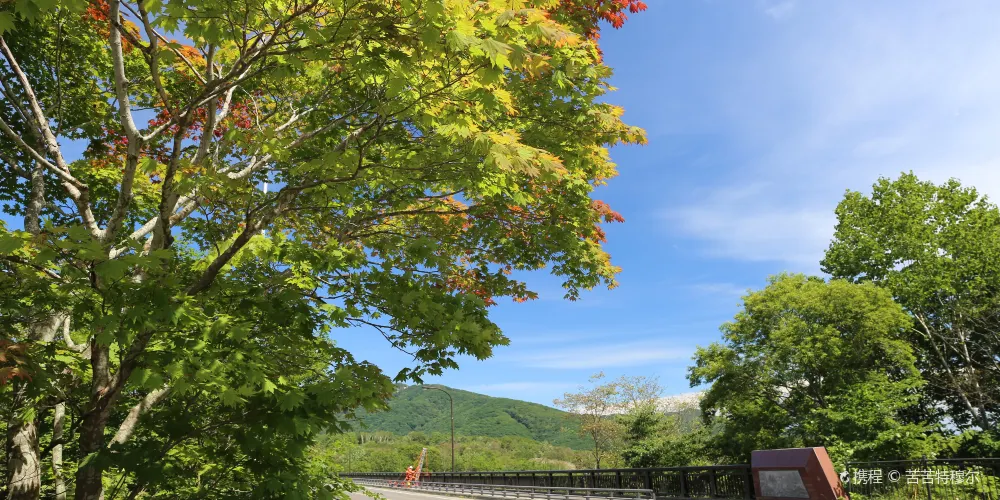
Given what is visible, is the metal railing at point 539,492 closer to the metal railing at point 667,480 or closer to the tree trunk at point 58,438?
the metal railing at point 667,480

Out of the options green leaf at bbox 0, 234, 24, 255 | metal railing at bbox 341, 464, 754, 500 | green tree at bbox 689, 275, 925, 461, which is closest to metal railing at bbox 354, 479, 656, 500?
metal railing at bbox 341, 464, 754, 500

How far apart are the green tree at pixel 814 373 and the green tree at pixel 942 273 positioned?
2914 mm

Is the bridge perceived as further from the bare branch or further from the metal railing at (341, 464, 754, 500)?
the bare branch

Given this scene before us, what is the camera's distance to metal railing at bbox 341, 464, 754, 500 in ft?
59.5

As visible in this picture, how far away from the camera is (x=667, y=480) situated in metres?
21.7

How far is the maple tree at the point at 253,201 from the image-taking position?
4.48 metres

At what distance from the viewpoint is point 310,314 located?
6.12 metres

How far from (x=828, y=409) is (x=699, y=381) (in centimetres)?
707

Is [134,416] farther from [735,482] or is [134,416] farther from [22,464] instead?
[735,482]

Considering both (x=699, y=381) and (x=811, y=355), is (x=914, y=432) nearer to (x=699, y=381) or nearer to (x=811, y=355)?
(x=811, y=355)

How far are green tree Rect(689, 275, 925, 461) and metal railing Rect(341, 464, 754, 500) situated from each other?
8981 mm

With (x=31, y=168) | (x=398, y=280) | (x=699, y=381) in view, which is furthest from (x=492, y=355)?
(x=699, y=381)

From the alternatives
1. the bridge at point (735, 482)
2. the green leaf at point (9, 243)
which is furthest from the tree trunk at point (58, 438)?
the bridge at point (735, 482)

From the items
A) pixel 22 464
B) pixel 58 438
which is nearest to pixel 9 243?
pixel 22 464
